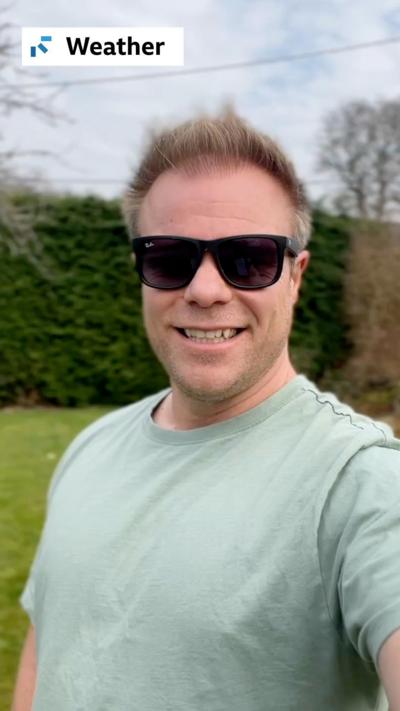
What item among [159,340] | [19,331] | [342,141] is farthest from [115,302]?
[159,340]

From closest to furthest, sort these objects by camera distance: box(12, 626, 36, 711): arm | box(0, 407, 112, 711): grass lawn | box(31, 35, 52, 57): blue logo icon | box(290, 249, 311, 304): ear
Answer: box(290, 249, 311, 304): ear
box(12, 626, 36, 711): arm
box(0, 407, 112, 711): grass lawn
box(31, 35, 52, 57): blue logo icon

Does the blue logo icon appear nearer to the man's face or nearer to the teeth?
the man's face

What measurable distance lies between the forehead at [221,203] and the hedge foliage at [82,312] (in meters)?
8.14

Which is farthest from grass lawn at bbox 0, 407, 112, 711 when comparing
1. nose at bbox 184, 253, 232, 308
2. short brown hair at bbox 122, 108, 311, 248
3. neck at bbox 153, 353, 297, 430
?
short brown hair at bbox 122, 108, 311, 248

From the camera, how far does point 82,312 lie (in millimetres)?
9430

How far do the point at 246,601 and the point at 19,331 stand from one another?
889 cm

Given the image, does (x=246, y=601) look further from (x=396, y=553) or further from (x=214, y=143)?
(x=214, y=143)

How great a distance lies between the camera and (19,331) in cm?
934

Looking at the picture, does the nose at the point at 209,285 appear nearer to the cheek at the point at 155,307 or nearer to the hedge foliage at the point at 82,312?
the cheek at the point at 155,307

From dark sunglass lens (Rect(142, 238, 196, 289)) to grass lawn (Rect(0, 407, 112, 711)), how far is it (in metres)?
2.12

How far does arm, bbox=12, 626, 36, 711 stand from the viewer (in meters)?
1.46

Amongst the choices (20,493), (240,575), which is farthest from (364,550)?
(20,493)

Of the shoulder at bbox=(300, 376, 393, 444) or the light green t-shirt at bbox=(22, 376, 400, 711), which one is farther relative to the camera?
the shoulder at bbox=(300, 376, 393, 444)

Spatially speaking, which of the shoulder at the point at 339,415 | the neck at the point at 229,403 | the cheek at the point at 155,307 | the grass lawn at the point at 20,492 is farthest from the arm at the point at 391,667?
the grass lawn at the point at 20,492
